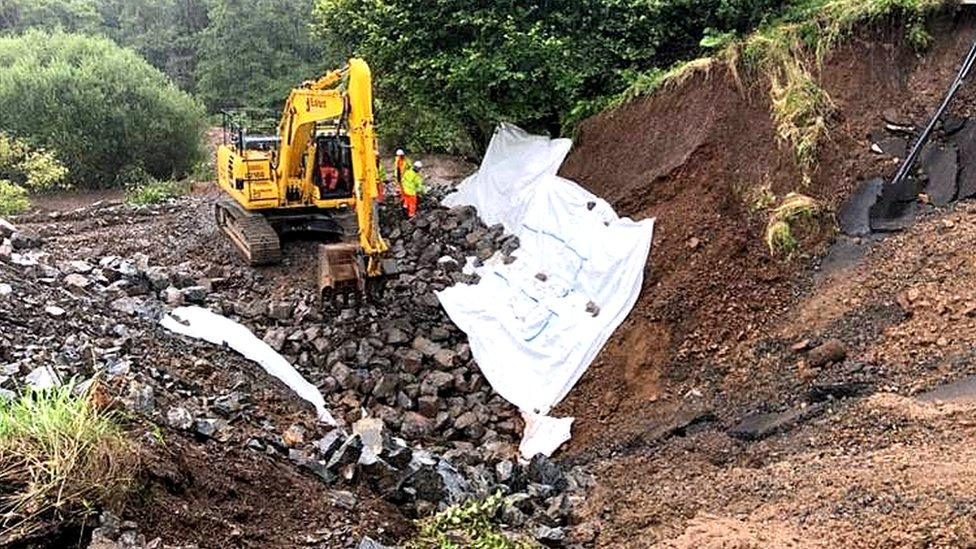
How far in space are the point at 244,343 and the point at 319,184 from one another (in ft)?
11.6

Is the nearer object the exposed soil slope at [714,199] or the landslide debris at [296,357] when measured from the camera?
the landslide debris at [296,357]

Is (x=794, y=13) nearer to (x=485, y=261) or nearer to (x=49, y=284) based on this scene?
(x=485, y=261)

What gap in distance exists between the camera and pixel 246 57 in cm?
2920

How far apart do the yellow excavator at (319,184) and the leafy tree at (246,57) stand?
17.6m

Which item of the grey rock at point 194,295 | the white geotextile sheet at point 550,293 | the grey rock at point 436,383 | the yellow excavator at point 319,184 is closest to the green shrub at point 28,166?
the yellow excavator at point 319,184

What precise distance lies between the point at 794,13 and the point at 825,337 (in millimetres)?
5469

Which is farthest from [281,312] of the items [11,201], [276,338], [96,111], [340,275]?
[96,111]

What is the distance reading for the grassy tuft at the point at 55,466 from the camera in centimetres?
373

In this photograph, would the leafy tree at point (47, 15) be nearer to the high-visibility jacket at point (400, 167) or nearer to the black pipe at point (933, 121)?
the high-visibility jacket at point (400, 167)

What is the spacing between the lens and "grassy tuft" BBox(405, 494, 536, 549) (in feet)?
16.8

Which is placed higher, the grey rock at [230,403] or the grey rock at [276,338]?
the grey rock at [230,403]

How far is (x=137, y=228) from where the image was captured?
43.0 ft

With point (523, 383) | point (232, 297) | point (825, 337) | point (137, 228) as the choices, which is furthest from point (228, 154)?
point (825, 337)

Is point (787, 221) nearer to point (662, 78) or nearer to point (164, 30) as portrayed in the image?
point (662, 78)
